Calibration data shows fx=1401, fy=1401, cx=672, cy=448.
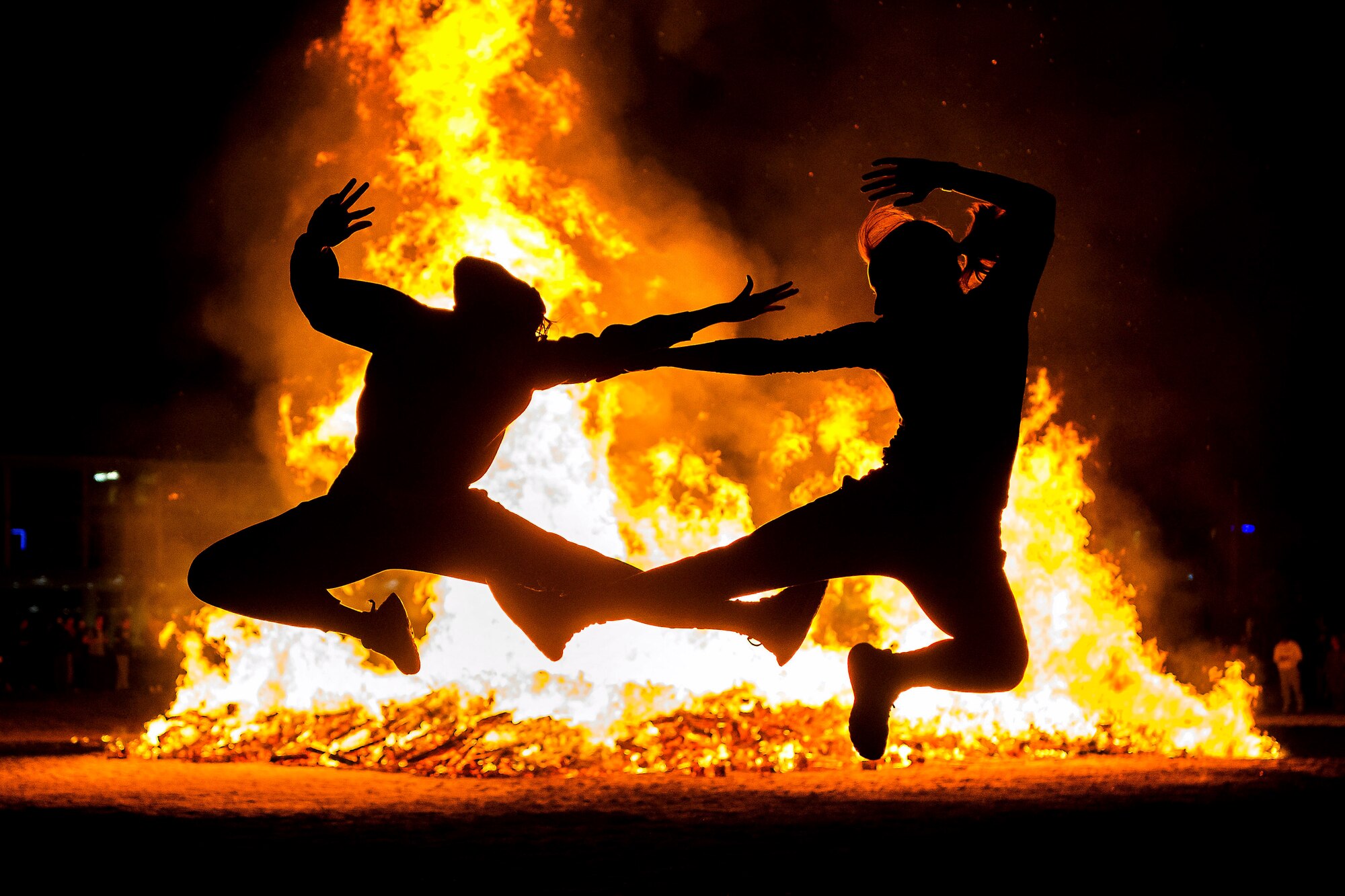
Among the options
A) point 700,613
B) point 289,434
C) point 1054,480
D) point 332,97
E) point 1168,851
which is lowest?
point 1168,851

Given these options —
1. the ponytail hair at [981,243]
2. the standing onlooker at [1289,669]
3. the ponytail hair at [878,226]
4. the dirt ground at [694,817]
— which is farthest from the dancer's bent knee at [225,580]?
the standing onlooker at [1289,669]

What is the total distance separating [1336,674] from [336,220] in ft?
66.1

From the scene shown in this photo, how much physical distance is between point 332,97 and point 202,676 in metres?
6.40

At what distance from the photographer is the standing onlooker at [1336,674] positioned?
20656mm

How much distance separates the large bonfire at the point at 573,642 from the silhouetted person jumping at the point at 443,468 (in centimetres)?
864

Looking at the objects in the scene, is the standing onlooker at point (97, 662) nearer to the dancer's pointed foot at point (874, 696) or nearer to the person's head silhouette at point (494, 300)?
the person's head silhouette at point (494, 300)

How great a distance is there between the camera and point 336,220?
424 cm

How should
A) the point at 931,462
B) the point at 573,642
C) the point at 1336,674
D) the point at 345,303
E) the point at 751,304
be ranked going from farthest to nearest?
the point at 1336,674, the point at 573,642, the point at 345,303, the point at 751,304, the point at 931,462

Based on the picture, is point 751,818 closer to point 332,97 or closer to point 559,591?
point 559,591

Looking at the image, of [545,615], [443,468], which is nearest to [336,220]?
[443,468]

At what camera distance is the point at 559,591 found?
152 inches

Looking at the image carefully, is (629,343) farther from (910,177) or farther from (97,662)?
(97,662)

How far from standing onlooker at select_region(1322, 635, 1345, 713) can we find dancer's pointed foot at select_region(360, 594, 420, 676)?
19.4 metres

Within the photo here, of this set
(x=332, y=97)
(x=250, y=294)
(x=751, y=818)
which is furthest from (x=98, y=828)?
(x=250, y=294)
